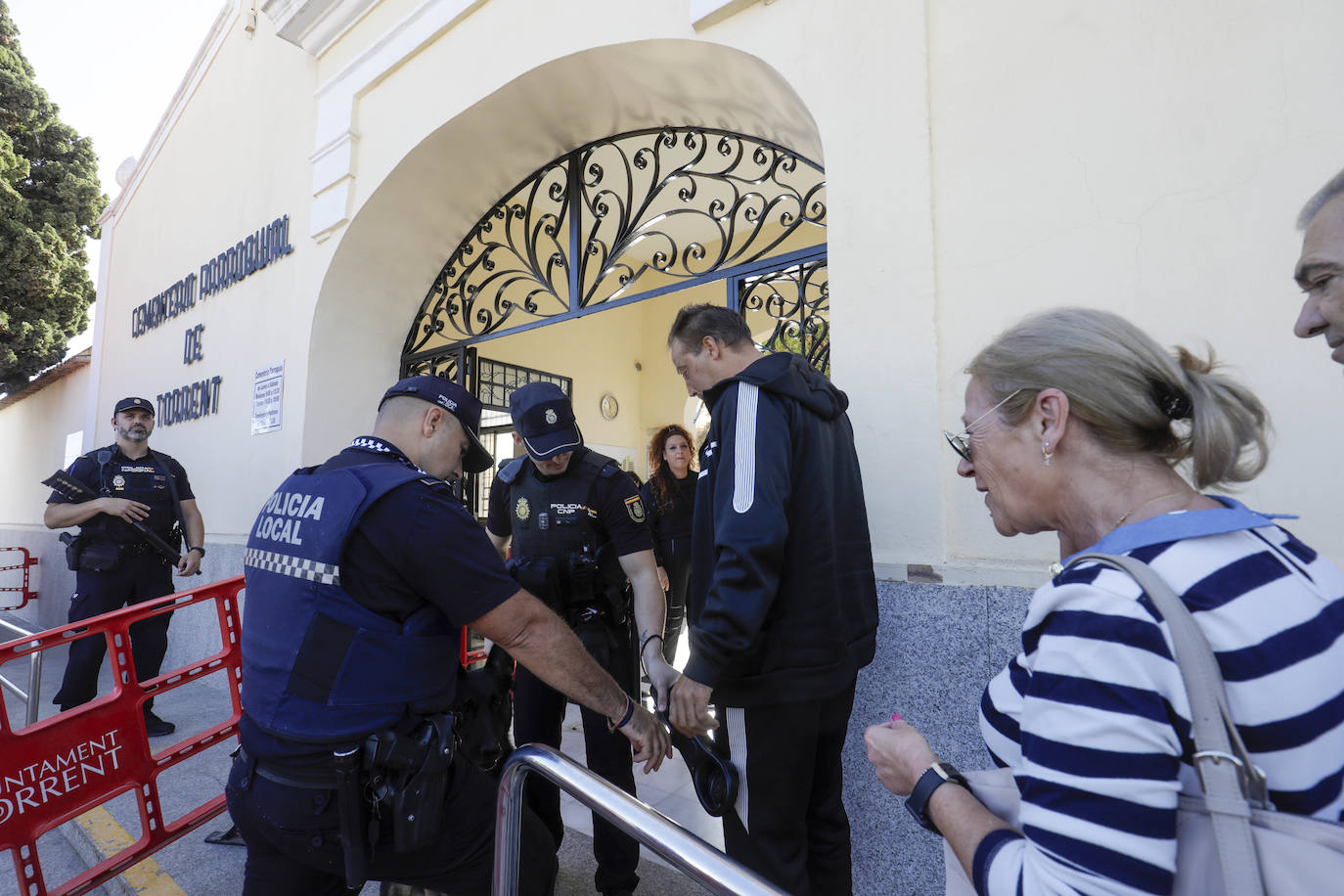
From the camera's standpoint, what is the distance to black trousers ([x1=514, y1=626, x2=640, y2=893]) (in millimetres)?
2381

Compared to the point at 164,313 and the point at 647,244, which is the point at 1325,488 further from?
the point at 164,313

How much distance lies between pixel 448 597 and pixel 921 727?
157cm

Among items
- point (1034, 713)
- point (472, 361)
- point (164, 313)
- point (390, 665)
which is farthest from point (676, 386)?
point (1034, 713)

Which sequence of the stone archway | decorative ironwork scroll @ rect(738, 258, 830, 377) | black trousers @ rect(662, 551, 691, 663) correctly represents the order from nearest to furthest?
decorative ironwork scroll @ rect(738, 258, 830, 377), the stone archway, black trousers @ rect(662, 551, 691, 663)

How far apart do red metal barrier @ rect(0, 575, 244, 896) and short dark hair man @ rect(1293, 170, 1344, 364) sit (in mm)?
3257

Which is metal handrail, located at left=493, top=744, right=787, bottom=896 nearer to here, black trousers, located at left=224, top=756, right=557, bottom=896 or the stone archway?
black trousers, located at left=224, top=756, right=557, bottom=896

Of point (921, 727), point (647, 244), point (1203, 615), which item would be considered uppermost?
point (647, 244)

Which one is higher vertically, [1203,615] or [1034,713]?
[1203,615]

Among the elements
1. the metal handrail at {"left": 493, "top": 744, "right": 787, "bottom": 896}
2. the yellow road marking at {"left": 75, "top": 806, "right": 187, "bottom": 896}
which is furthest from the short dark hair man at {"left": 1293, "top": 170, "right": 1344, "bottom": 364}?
the yellow road marking at {"left": 75, "top": 806, "right": 187, "bottom": 896}

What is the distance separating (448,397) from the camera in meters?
1.88

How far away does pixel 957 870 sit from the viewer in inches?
35.3

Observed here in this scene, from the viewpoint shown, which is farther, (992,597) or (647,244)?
(647,244)

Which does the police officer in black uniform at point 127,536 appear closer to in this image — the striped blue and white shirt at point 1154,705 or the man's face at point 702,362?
the man's face at point 702,362

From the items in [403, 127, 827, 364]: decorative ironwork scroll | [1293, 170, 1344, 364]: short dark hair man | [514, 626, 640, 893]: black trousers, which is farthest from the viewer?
[403, 127, 827, 364]: decorative ironwork scroll
